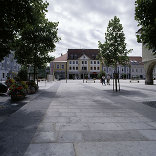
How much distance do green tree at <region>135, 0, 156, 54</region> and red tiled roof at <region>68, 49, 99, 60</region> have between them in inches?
2513

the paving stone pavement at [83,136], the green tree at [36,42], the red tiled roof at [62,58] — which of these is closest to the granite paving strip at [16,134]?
the paving stone pavement at [83,136]

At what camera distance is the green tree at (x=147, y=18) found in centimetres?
712

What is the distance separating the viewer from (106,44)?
1655 centimetres

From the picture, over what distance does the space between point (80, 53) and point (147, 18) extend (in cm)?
6596

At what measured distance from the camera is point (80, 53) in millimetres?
72875

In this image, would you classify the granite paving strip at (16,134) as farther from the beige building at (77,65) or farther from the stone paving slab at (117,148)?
the beige building at (77,65)

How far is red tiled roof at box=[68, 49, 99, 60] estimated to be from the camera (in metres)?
71.8

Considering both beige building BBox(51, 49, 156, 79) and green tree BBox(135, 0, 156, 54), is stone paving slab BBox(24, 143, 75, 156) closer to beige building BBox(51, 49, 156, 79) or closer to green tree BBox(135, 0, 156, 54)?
green tree BBox(135, 0, 156, 54)

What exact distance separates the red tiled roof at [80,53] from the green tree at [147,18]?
209 ft

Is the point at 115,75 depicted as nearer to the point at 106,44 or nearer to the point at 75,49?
the point at 106,44

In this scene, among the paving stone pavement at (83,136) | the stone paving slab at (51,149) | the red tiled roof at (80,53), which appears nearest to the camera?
the stone paving slab at (51,149)

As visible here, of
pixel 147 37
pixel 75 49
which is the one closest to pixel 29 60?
pixel 147 37

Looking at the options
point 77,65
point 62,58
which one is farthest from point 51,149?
point 62,58

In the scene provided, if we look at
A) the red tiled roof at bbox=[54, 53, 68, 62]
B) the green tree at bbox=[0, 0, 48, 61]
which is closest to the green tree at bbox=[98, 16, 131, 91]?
the green tree at bbox=[0, 0, 48, 61]
